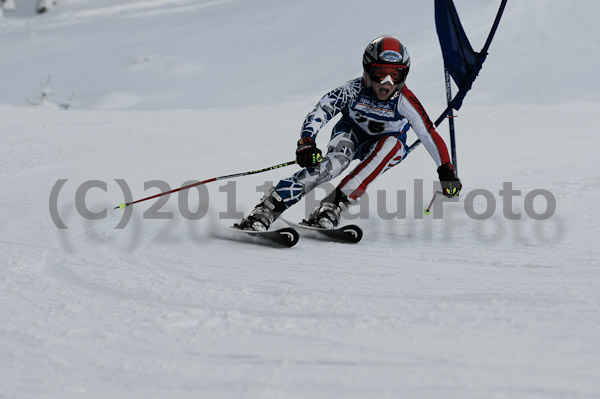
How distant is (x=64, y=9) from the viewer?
111 ft

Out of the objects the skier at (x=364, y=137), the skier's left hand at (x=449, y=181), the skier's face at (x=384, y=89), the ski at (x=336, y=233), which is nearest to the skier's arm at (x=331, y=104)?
the skier at (x=364, y=137)

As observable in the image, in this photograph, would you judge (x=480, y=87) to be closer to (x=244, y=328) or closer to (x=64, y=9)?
(x=244, y=328)

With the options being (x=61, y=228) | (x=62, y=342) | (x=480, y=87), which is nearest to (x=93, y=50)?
(x=480, y=87)

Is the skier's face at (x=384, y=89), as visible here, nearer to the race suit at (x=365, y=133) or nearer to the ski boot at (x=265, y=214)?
the race suit at (x=365, y=133)

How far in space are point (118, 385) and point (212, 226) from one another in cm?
244

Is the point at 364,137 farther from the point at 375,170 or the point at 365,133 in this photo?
the point at 375,170

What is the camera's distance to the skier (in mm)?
4289

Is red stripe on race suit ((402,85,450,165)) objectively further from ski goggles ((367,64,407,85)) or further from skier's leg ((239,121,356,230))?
skier's leg ((239,121,356,230))

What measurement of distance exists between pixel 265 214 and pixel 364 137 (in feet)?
3.14

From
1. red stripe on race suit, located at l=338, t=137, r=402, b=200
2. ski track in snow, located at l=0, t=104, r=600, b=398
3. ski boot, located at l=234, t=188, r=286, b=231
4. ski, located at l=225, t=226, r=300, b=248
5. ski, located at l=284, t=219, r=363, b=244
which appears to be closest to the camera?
ski track in snow, located at l=0, t=104, r=600, b=398

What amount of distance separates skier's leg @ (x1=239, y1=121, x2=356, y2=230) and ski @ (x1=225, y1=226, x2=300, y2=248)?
0.05m

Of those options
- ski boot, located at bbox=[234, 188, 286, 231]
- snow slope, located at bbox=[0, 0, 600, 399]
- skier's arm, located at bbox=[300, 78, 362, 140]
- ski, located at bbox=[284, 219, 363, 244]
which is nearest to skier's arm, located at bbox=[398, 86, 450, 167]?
skier's arm, located at bbox=[300, 78, 362, 140]

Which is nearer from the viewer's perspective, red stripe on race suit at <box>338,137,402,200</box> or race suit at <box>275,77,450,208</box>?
race suit at <box>275,77,450,208</box>

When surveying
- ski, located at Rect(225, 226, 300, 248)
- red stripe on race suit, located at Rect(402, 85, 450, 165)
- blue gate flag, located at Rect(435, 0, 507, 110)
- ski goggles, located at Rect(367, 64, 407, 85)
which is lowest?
ski, located at Rect(225, 226, 300, 248)
